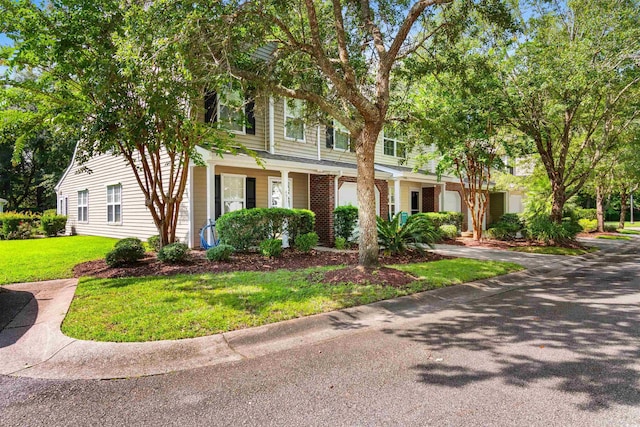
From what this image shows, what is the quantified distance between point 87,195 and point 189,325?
17441 millimetres

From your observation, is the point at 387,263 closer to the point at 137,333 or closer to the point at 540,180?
the point at 137,333

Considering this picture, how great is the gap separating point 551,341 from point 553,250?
10122 mm

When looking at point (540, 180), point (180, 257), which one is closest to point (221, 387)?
point (180, 257)

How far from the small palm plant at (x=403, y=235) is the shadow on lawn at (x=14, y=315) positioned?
7746mm

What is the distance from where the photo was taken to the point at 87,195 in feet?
61.3

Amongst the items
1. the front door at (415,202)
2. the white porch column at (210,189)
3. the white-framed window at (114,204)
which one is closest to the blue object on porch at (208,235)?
the white porch column at (210,189)

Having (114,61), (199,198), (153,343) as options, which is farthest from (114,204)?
(153,343)

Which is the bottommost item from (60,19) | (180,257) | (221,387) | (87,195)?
(221,387)

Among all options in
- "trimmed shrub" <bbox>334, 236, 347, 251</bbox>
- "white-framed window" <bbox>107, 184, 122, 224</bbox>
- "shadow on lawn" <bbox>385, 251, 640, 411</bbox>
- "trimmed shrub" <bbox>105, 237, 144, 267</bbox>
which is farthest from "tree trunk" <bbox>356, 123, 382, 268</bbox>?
"white-framed window" <bbox>107, 184, 122, 224</bbox>

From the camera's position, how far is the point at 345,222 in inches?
536

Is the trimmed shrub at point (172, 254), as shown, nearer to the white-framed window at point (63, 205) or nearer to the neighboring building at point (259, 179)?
the neighboring building at point (259, 179)

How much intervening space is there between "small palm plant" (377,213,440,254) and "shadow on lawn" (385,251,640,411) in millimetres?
3539

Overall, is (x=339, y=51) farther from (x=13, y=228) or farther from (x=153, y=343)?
(x=13, y=228)

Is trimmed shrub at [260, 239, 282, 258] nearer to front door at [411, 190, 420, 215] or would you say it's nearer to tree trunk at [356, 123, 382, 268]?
tree trunk at [356, 123, 382, 268]
